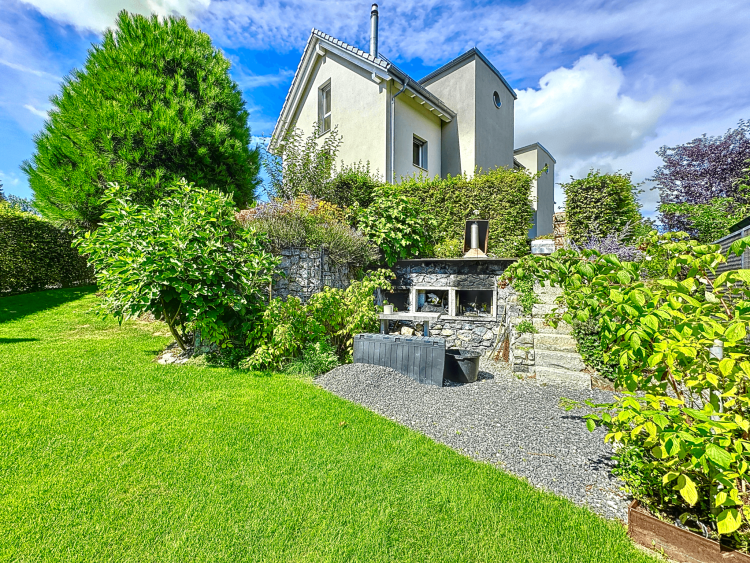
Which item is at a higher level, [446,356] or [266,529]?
[446,356]

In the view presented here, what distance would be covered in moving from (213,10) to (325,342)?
777cm

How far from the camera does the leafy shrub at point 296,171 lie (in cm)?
916

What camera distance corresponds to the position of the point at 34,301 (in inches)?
356

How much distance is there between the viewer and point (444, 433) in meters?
3.38

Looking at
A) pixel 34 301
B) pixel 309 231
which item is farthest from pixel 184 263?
pixel 34 301

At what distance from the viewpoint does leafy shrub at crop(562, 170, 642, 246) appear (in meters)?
7.43

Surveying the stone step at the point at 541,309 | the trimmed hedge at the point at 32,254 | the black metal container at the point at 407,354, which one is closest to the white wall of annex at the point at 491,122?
the stone step at the point at 541,309

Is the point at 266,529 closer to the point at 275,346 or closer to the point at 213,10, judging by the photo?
the point at 275,346

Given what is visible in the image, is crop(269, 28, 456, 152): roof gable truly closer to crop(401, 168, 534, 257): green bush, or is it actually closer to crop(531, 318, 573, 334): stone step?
crop(401, 168, 534, 257): green bush

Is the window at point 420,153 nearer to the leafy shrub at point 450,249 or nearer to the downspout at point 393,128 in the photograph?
the downspout at point 393,128

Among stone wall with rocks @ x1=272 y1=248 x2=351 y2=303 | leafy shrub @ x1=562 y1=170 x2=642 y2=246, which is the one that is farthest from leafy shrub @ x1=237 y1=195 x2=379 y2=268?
leafy shrub @ x1=562 y1=170 x2=642 y2=246

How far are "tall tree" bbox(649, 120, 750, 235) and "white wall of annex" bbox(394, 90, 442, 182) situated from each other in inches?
271

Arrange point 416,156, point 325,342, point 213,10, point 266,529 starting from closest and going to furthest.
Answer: point 266,529 < point 325,342 < point 213,10 < point 416,156

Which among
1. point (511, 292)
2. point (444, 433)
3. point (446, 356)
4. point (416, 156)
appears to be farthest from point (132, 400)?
point (416, 156)
